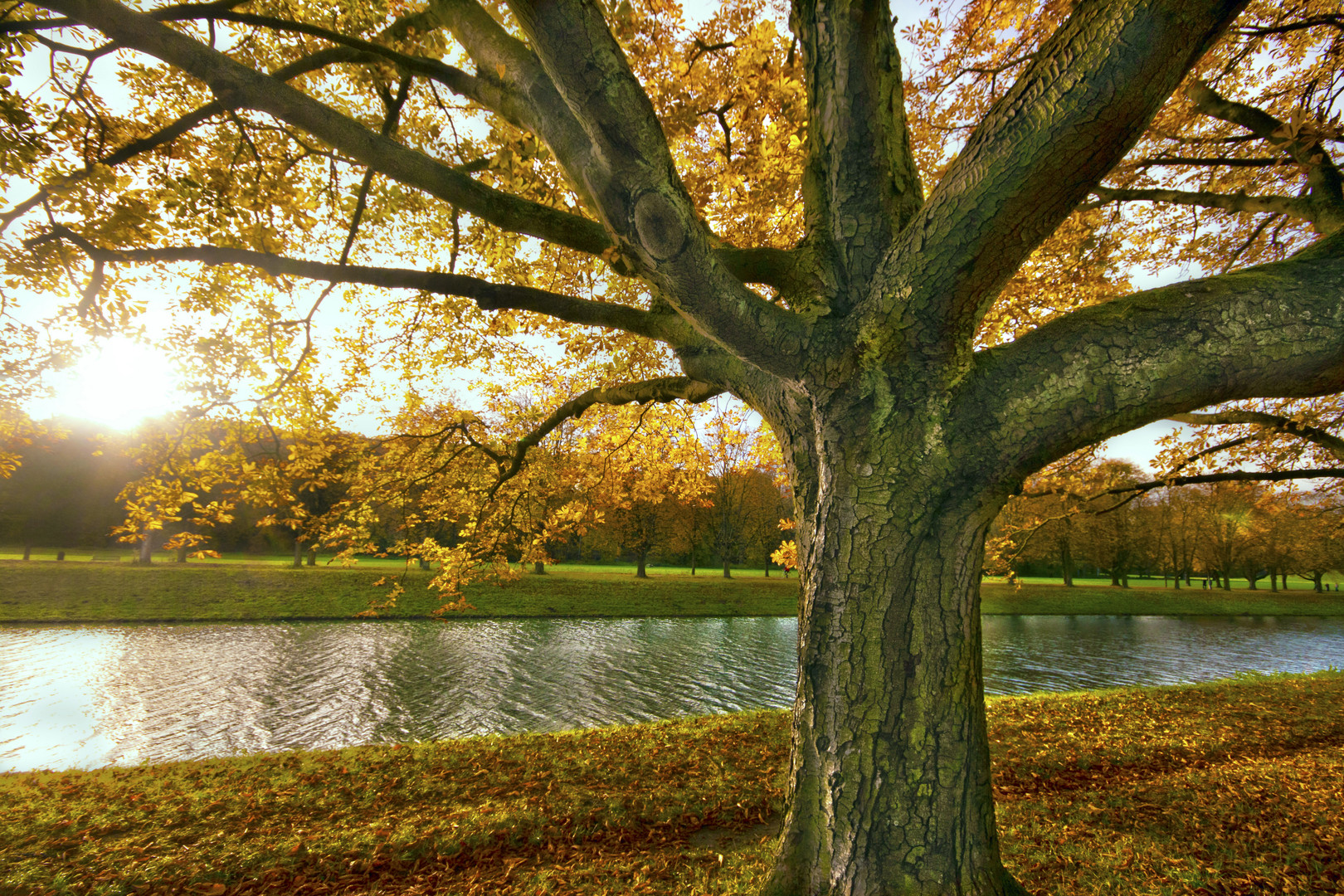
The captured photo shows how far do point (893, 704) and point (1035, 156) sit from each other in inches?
104

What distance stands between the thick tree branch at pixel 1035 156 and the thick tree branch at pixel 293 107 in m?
2.27

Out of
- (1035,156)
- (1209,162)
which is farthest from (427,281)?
(1209,162)

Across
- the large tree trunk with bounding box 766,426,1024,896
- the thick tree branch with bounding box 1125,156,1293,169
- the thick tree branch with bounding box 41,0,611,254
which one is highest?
the thick tree branch with bounding box 1125,156,1293,169

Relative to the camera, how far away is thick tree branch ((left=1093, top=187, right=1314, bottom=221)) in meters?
5.16

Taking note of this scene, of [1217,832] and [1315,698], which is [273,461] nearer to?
[1217,832]

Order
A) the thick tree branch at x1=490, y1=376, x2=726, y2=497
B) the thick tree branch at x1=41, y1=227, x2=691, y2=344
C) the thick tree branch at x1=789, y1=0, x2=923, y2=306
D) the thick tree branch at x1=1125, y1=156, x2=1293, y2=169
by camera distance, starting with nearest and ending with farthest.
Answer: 1. the thick tree branch at x1=789, y1=0, x2=923, y2=306
2. the thick tree branch at x1=41, y1=227, x2=691, y2=344
3. the thick tree branch at x1=490, y1=376, x2=726, y2=497
4. the thick tree branch at x1=1125, y1=156, x2=1293, y2=169

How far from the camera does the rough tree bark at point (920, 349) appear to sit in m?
2.29

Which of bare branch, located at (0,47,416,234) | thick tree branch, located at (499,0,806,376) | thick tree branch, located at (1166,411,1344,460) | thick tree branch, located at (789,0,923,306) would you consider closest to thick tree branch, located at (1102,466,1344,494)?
thick tree branch, located at (1166,411,1344,460)

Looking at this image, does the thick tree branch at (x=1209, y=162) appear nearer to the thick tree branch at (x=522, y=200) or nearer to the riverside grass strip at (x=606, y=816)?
the riverside grass strip at (x=606, y=816)

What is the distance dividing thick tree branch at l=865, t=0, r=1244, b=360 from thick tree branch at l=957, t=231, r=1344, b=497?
15.4 inches

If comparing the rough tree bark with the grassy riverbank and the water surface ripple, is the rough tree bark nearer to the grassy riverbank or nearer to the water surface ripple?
the water surface ripple

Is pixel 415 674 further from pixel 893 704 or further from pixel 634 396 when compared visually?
pixel 893 704

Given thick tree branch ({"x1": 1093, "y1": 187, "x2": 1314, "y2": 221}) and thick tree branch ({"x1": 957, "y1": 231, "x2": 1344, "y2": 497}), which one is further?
thick tree branch ({"x1": 1093, "y1": 187, "x2": 1314, "y2": 221})

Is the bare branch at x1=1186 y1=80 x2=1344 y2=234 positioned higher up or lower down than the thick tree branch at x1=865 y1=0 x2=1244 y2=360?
higher up
